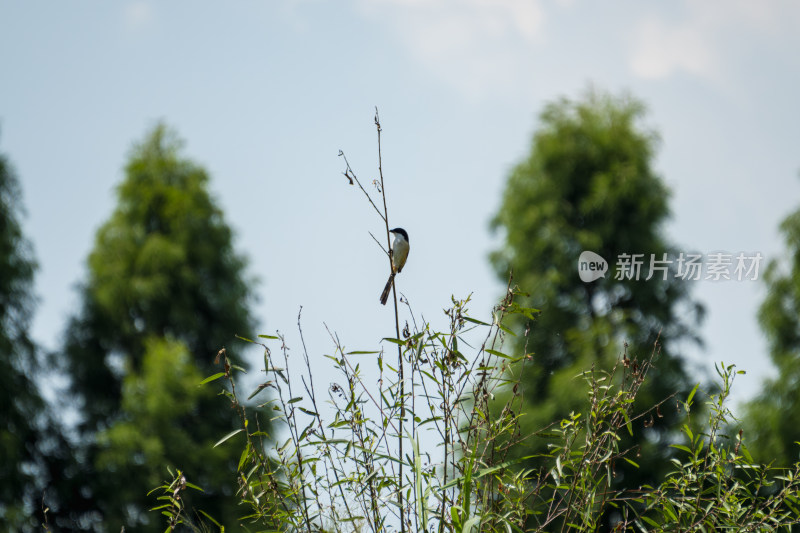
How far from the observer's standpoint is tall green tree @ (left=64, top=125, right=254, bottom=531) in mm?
8125

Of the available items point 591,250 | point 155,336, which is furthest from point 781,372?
point 155,336

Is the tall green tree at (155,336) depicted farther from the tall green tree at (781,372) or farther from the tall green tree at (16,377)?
the tall green tree at (781,372)

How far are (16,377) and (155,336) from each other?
1578 millimetres

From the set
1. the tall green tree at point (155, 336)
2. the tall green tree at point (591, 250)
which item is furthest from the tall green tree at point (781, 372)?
the tall green tree at point (155, 336)

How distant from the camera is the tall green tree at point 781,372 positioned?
6.90m

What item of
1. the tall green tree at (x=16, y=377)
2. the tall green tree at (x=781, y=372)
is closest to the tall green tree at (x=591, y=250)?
the tall green tree at (x=781, y=372)

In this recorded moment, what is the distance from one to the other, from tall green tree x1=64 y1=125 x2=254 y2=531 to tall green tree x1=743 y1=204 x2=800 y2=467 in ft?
17.1

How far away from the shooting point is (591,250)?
8.01m

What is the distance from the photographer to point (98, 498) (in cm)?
847

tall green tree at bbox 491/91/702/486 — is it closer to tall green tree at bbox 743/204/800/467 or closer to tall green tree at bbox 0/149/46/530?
tall green tree at bbox 743/204/800/467

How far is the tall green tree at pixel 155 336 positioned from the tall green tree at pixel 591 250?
3441mm

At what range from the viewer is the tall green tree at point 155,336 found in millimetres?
8125

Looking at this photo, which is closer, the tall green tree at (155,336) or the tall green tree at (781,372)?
the tall green tree at (781,372)

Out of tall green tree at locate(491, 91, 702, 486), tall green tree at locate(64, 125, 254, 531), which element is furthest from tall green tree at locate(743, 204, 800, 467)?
tall green tree at locate(64, 125, 254, 531)
